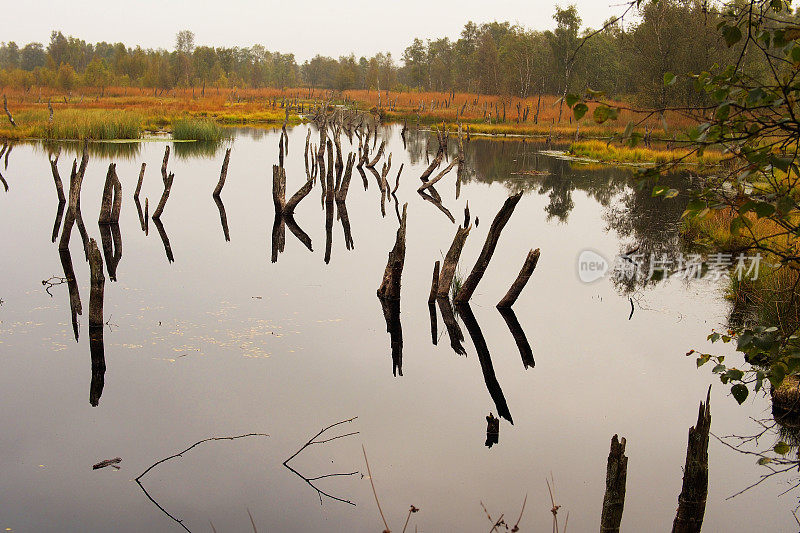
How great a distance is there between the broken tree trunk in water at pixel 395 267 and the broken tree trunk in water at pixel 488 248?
1.06 meters

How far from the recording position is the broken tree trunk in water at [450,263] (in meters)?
11.8

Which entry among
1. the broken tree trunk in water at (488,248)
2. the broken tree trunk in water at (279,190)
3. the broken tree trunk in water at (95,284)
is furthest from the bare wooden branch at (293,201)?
the broken tree trunk in water at (95,284)

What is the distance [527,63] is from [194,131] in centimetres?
3387

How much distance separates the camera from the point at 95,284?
979cm

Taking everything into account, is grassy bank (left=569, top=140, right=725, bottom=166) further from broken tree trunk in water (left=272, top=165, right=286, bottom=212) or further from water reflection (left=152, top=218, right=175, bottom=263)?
water reflection (left=152, top=218, right=175, bottom=263)

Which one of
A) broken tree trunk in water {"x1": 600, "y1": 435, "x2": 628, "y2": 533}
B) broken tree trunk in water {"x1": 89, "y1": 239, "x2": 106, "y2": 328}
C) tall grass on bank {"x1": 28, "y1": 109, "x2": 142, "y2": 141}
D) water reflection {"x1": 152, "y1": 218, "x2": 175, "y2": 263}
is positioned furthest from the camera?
tall grass on bank {"x1": 28, "y1": 109, "x2": 142, "y2": 141}

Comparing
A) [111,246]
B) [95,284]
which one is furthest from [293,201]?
[95,284]

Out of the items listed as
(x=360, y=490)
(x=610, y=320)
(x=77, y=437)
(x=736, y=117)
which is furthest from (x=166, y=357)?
(x=736, y=117)

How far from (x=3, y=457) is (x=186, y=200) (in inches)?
666

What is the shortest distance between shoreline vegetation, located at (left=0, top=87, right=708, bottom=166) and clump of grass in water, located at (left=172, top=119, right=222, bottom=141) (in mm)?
53

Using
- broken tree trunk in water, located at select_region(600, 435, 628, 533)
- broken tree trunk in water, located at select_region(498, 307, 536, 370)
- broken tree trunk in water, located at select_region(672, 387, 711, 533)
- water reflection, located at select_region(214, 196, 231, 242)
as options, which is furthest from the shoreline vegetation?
water reflection, located at select_region(214, 196, 231, 242)

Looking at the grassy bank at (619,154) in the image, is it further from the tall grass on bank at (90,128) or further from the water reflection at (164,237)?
the tall grass on bank at (90,128)

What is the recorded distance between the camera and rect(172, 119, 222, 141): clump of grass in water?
40.0m

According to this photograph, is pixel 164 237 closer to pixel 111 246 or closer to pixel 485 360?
pixel 111 246
